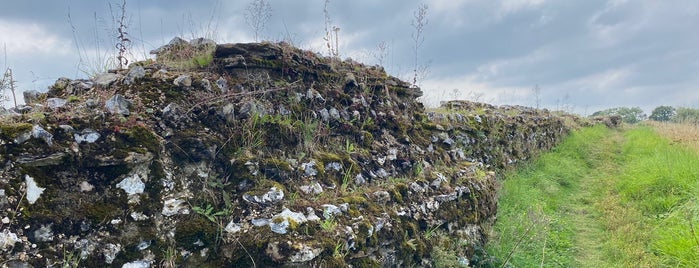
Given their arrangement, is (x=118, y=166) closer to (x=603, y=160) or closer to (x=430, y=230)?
(x=430, y=230)

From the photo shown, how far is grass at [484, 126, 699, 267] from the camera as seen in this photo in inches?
216

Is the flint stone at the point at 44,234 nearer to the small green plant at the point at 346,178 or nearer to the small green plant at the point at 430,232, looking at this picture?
the small green plant at the point at 346,178

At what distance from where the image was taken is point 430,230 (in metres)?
4.75

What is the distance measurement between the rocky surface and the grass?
2.63 feet

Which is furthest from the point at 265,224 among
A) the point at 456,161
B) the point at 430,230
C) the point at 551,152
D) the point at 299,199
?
the point at 551,152

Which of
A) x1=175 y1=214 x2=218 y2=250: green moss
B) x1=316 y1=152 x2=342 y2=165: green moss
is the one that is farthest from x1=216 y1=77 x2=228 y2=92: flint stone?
x1=175 y1=214 x2=218 y2=250: green moss

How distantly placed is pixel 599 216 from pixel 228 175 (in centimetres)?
729

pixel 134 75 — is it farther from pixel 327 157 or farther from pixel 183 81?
pixel 327 157

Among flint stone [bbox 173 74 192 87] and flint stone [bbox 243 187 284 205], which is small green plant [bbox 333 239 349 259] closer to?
flint stone [bbox 243 187 284 205]

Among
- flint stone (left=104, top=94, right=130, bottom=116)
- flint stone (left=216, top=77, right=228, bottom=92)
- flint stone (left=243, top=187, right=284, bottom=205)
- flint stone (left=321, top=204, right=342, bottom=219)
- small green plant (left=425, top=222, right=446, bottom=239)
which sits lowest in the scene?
small green plant (left=425, top=222, right=446, bottom=239)

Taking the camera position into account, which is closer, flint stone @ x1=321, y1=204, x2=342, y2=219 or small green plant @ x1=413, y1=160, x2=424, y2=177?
flint stone @ x1=321, y1=204, x2=342, y2=219

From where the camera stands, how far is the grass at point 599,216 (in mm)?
5488

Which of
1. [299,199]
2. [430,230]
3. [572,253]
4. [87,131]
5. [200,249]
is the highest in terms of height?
[87,131]

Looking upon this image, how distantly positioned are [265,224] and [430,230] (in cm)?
222
